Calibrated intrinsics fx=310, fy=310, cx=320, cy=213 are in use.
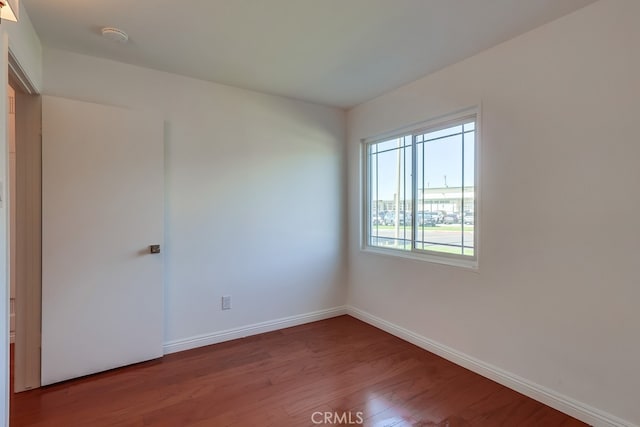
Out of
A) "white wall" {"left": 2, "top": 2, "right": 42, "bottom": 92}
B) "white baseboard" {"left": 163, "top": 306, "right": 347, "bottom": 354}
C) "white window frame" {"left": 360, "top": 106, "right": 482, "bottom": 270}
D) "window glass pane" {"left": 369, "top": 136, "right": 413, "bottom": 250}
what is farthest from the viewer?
"window glass pane" {"left": 369, "top": 136, "right": 413, "bottom": 250}

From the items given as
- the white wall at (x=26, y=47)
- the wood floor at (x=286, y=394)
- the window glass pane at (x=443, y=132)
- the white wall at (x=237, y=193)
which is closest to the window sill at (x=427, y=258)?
the white wall at (x=237, y=193)

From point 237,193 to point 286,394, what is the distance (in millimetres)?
1787

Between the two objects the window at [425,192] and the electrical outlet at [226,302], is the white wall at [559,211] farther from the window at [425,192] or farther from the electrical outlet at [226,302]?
the electrical outlet at [226,302]

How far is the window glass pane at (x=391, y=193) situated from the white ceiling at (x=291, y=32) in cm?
81

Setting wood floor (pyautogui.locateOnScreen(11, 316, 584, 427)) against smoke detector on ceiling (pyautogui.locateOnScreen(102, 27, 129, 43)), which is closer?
wood floor (pyautogui.locateOnScreen(11, 316, 584, 427))

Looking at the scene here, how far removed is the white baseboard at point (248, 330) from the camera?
2752 mm

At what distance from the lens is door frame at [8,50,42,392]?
7.05ft

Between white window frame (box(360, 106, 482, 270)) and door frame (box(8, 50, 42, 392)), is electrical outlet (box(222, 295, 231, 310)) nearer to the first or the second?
door frame (box(8, 50, 42, 392))

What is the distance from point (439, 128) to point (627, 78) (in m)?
1.25

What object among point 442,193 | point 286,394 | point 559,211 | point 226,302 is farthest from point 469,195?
point 226,302

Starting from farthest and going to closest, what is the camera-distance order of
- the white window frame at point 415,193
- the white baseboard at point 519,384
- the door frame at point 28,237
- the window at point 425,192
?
the window at point 425,192 < the white window frame at point 415,193 < the door frame at point 28,237 < the white baseboard at point 519,384

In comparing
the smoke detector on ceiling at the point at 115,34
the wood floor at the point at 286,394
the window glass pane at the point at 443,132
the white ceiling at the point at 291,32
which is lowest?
the wood floor at the point at 286,394

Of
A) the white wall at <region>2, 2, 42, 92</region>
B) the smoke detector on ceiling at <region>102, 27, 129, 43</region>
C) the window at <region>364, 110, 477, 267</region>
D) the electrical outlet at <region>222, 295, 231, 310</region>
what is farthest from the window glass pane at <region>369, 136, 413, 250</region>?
the white wall at <region>2, 2, 42, 92</region>

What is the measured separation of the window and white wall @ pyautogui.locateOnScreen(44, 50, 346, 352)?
47 centimetres
